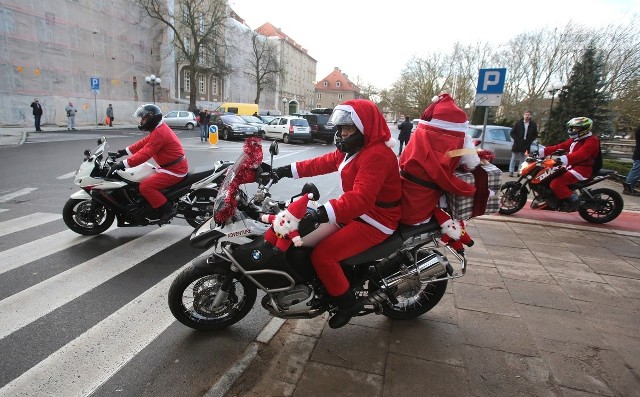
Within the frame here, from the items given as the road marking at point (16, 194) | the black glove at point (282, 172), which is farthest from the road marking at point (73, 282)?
the road marking at point (16, 194)

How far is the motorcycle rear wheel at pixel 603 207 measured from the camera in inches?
266

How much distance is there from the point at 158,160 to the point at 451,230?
163 inches

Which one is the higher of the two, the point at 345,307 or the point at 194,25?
the point at 194,25

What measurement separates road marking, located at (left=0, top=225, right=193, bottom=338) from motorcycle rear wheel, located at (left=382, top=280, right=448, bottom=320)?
3040mm

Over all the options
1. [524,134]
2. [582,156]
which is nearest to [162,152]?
[582,156]

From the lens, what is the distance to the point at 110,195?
17.0 ft

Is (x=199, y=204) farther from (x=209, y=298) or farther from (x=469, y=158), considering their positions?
(x=469, y=158)

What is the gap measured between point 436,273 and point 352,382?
1065mm

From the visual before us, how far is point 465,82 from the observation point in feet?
173

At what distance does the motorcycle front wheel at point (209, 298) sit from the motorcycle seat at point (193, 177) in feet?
8.89

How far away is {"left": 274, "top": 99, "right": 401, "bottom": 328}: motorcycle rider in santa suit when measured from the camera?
2.53m

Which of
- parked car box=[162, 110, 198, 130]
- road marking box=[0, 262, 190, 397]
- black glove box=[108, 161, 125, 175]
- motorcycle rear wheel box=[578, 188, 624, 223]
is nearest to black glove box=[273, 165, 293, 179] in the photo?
road marking box=[0, 262, 190, 397]

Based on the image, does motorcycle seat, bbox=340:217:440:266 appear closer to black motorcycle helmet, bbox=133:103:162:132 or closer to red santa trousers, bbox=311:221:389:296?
red santa trousers, bbox=311:221:389:296

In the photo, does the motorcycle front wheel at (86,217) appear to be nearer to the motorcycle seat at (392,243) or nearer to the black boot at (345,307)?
the black boot at (345,307)
